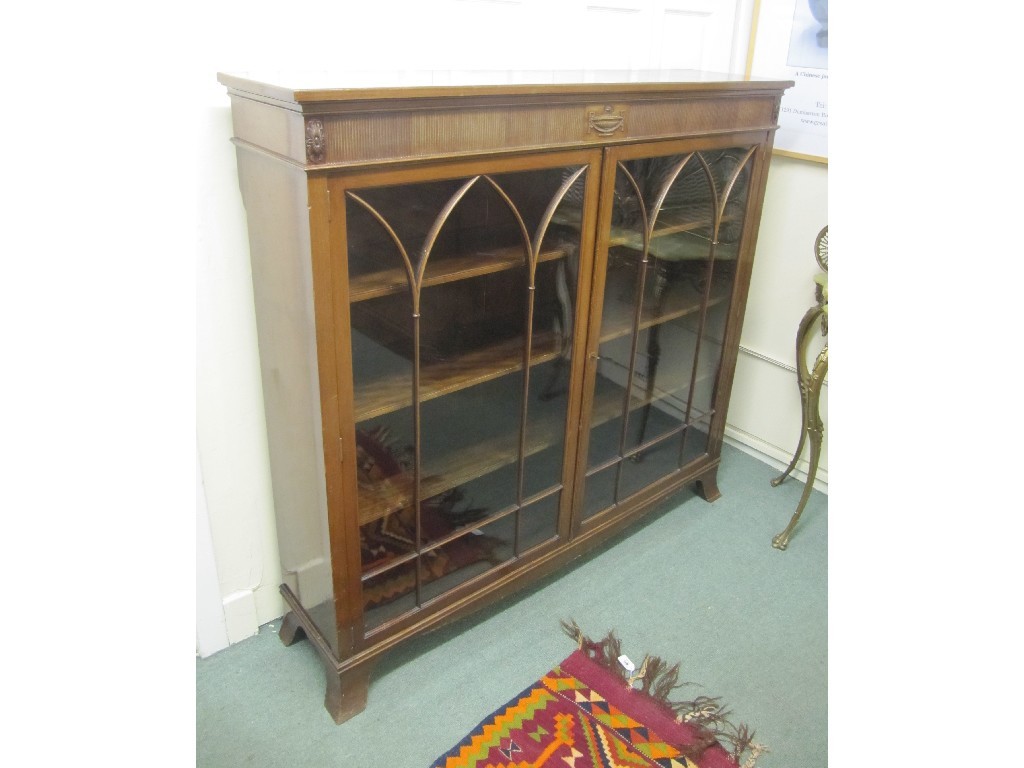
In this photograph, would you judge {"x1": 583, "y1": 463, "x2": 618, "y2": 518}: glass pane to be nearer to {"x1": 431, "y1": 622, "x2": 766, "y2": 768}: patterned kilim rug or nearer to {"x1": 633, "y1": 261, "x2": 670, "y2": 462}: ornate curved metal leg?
{"x1": 633, "y1": 261, "x2": 670, "y2": 462}: ornate curved metal leg

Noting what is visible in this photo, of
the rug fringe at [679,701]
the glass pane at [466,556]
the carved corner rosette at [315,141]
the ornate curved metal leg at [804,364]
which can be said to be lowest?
the rug fringe at [679,701]

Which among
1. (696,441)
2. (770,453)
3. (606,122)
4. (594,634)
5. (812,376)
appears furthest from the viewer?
(770,453)

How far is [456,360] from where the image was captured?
147 cm

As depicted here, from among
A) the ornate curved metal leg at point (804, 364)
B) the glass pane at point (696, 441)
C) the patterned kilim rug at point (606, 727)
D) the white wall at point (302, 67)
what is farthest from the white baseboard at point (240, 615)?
the ornate curved metal leg at point (804, 364)

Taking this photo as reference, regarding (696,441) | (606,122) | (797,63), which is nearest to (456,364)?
(606,122)

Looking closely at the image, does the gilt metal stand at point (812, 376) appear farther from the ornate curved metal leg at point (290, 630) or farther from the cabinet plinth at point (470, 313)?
the ornate curved metal leg at point (290, 630)

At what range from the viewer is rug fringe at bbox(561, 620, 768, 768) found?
1.48m

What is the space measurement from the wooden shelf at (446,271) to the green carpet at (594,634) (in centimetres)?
85

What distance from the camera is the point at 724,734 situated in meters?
1.51

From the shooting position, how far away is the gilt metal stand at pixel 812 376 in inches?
77.5

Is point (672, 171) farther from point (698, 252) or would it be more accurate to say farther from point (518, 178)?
point (518, 178)

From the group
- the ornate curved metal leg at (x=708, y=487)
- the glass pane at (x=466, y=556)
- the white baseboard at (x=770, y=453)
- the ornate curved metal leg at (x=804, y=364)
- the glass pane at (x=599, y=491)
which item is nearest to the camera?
the glass pane at (x=466, y=556)

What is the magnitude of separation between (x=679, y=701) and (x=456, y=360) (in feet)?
2.85

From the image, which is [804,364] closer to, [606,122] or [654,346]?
[654,346]
